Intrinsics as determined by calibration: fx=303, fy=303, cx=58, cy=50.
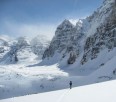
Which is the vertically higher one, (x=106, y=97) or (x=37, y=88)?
(x=37, y=88)

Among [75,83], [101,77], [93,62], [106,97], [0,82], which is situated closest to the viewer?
[106,97]

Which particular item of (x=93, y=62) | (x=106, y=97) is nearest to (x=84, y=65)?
(x=93, y=62)

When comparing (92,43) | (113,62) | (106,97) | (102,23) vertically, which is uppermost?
(102,23)

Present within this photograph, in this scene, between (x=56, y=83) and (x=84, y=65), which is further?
(x=84, y=65)

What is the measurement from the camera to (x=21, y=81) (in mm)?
106062

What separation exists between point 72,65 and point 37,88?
7289 cm

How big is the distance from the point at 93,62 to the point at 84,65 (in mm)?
8036

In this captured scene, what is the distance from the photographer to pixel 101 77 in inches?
3457

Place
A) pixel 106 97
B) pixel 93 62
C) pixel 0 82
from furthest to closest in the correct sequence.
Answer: pixel 93 62 < pixel 0 82 < pixel 106 97

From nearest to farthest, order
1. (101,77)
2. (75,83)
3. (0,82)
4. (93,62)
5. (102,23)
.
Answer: (101,77)
(75,83)
(0,82)
(93,62)
(102,23)

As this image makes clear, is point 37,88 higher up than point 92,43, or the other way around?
point 92,43

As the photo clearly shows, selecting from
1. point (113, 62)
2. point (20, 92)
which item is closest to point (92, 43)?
point (113, 62)

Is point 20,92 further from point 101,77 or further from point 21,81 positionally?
point 101,77

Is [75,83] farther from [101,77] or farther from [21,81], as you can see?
[21,81]
